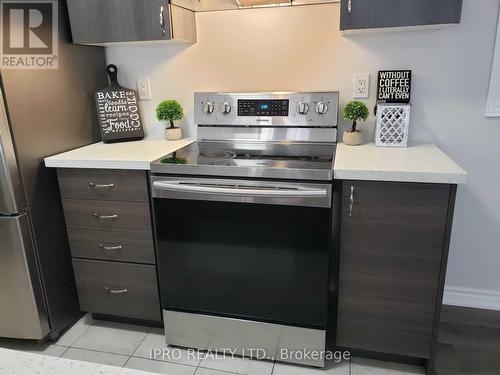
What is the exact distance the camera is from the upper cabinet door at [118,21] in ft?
5.61

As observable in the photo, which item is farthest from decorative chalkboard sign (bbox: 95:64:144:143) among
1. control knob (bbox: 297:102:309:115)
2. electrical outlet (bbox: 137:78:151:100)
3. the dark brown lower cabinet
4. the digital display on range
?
the dark brown lower cabinet

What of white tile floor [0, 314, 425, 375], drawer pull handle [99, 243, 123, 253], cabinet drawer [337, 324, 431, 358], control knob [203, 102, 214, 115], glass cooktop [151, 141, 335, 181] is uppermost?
control knob [203, 102, 214, 115]

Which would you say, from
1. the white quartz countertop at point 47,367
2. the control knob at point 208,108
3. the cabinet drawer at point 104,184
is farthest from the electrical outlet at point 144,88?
the white quartz countertop at point 47,367

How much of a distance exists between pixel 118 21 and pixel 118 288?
125cm

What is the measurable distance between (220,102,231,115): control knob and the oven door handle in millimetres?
548

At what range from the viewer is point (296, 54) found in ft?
6.17

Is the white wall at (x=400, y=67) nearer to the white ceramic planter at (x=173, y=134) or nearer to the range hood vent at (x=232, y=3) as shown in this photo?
the range hood vent at (x=232, y=3)

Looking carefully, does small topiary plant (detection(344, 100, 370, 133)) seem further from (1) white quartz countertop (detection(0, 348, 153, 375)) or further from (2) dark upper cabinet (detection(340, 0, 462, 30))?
(1) white quartz countertop (detection(0, 348, 153, 375))

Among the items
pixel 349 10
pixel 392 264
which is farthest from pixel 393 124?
pixel 392 264

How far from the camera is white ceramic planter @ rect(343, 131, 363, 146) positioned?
1.78 meters

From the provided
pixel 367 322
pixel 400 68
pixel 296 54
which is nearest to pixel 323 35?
pixel 296 54

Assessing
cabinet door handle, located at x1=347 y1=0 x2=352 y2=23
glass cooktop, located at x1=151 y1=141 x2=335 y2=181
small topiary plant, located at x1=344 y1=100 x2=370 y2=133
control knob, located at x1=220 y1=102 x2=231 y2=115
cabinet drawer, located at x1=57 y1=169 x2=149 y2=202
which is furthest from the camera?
control knob, located at x1=220 y1=102 x2=231 y2=115

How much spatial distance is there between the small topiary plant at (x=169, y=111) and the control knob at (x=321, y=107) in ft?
2.36

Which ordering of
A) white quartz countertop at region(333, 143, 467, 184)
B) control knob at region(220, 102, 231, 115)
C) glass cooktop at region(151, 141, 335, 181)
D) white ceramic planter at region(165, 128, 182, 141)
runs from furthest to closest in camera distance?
white ceramic planter at region(165, 128, 182, 141), control knob at region(220, 102, 231, 115), glass cooktop at region(151, 141, 335, 181), white quartz countertop at region(333, 143, 467, 184)
